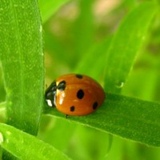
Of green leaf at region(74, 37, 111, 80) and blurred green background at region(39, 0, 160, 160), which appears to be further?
blurred green background at region(39, 0, 160, 160)

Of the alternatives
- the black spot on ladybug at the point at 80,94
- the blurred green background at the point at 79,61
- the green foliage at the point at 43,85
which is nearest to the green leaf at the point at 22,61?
the green foliage at the point at 43,85

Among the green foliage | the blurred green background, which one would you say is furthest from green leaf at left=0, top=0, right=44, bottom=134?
the blurred green background

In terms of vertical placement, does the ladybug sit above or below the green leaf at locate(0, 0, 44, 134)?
below

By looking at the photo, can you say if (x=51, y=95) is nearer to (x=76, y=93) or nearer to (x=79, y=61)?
(x=76, y=93)

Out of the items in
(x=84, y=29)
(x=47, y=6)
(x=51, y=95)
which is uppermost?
(x=47, y=6)

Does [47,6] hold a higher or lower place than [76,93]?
higher

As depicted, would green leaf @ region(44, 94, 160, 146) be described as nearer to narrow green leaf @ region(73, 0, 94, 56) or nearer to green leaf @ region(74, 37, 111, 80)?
green leaf @ region(74, 37, 111, 80)

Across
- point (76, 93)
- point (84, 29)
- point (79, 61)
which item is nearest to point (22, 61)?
point (76, 93)
